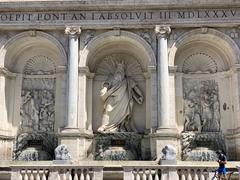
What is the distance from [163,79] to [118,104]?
2830 mm

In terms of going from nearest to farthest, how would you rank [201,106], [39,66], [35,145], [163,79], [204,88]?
[163,79] < [35,145] < [201,106] < [204,88] < [39,66]

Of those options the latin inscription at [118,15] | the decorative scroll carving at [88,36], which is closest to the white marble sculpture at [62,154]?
the decorative scroll carving at [88,36]

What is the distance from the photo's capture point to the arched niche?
19.9 meters

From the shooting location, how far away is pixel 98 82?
2116cm

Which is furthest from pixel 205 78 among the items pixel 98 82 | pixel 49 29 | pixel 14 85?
pixel 14 85

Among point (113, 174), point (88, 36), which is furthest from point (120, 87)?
point (113, 174)

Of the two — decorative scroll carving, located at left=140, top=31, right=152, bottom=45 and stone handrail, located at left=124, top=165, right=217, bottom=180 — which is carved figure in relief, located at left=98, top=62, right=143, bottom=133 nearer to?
decorative scroll carving, located at left=140, top=31, right=152, bottom=45

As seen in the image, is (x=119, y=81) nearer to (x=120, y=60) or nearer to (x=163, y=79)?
(x=120, y=60)

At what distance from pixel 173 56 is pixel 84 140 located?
237 inches

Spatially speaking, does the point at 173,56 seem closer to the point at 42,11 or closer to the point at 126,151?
the point at 126,151

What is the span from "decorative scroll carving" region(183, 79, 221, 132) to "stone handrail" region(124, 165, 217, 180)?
21.1 feet

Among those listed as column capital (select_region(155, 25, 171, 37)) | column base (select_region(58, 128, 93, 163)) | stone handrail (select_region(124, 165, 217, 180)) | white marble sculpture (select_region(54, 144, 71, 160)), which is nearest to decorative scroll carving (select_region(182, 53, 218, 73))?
column capital (select_region(155, 25, 171, 37))

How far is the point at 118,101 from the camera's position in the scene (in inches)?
804

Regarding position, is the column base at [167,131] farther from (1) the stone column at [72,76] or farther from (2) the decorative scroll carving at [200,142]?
(1) the stone column at [72,76]
